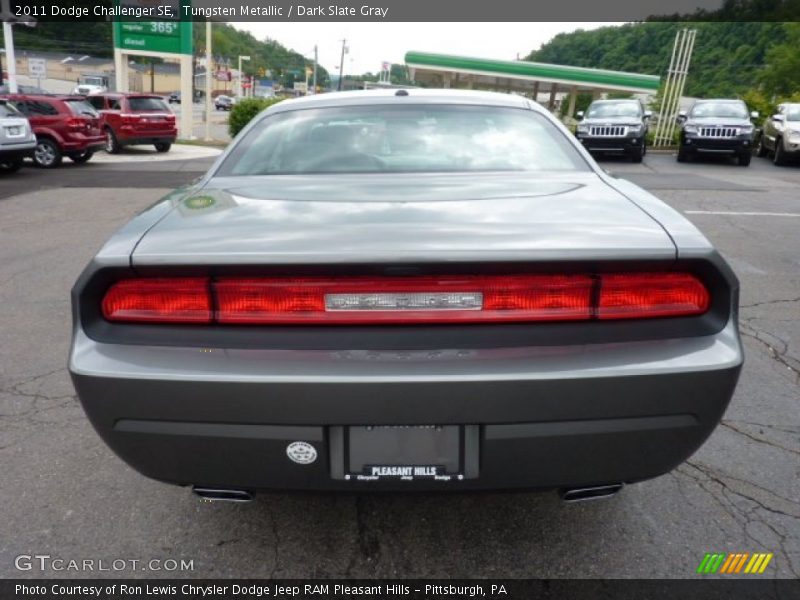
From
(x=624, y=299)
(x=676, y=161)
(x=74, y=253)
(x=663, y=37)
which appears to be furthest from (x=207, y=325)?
(x=663, y=37)

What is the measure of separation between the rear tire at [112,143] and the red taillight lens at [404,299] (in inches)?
727

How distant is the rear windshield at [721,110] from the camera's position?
17297 millimetres

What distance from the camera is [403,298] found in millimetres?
1819

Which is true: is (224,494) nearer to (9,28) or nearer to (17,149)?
(17,149)

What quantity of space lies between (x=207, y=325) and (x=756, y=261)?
6.35 meters

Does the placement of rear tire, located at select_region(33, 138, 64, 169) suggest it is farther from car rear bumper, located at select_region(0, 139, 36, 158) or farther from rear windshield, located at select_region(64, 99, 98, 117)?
car rear bumper, located at select_region(0, 139, 36, 158)

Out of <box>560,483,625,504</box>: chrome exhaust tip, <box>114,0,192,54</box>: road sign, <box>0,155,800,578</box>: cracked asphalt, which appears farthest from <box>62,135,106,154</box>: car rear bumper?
Result: <box>560,483,625,504</box>: chrome exhaust tip

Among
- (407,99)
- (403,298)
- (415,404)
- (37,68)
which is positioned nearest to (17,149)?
(37,68)

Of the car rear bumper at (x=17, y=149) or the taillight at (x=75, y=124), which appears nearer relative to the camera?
the car rear bumper at (x=17, y=149)

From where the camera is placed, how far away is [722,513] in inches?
99.1

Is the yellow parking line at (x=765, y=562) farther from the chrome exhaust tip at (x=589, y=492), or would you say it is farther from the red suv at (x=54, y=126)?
the red suv at (x=54, y=126)

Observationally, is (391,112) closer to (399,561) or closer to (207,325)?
(207,325)

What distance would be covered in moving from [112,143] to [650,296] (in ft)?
63.0

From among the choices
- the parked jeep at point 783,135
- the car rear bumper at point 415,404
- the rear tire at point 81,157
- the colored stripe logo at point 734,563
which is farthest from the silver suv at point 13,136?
the parked jeep at point 783,135
